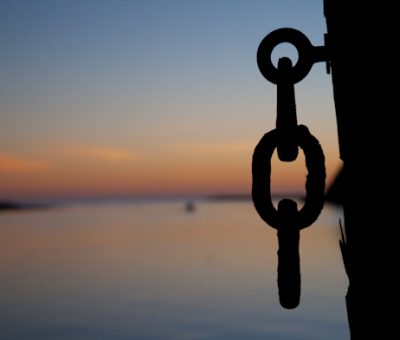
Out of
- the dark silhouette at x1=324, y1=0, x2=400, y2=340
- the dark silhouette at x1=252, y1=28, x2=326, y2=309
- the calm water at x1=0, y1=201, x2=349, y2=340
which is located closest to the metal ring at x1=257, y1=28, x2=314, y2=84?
the dark silhouette at x1=252, y1=28, x2=326, y2=309

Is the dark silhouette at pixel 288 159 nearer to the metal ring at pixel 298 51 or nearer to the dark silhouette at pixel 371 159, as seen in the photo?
the metal ring at pixel 298 51

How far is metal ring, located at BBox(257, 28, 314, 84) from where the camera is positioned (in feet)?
5.54

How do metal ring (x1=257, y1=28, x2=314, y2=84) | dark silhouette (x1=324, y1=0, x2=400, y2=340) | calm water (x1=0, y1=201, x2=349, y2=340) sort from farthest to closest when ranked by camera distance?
calm water (x1=0, y1=201, x2=349, y2=340)
metal ring (x1=257, y1=28, x2=314, y2=84)
dark silhouette (x1=324, y1=0, x2=400, y2=340)

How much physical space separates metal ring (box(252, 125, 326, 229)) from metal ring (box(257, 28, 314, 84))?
0.21 m

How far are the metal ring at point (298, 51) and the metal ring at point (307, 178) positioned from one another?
21 centimetres

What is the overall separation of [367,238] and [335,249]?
31.3 metres

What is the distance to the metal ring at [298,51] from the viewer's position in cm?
169

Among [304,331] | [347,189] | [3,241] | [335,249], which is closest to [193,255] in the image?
[335,249]

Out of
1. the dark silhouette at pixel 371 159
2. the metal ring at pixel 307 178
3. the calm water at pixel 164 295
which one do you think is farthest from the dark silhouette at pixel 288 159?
the calm water at pixel 164 295

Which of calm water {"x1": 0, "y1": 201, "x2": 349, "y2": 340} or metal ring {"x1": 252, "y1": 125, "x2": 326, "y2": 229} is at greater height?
calm water {"x1": 0, "y1": 201, "x2": 349, "y2": 340}

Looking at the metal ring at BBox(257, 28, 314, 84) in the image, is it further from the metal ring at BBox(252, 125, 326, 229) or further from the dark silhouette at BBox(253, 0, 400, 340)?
the metal ring at BBox(252, 125, 326, 229)

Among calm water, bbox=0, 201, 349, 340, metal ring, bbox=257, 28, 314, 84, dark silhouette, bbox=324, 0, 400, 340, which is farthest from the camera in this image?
calm water, bbox=0, 201, 349, 340

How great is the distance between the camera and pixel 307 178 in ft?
5.33

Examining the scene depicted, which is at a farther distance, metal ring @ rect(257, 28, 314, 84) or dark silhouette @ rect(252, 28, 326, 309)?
metal ring @ rect(257, 28, 314, 84)
